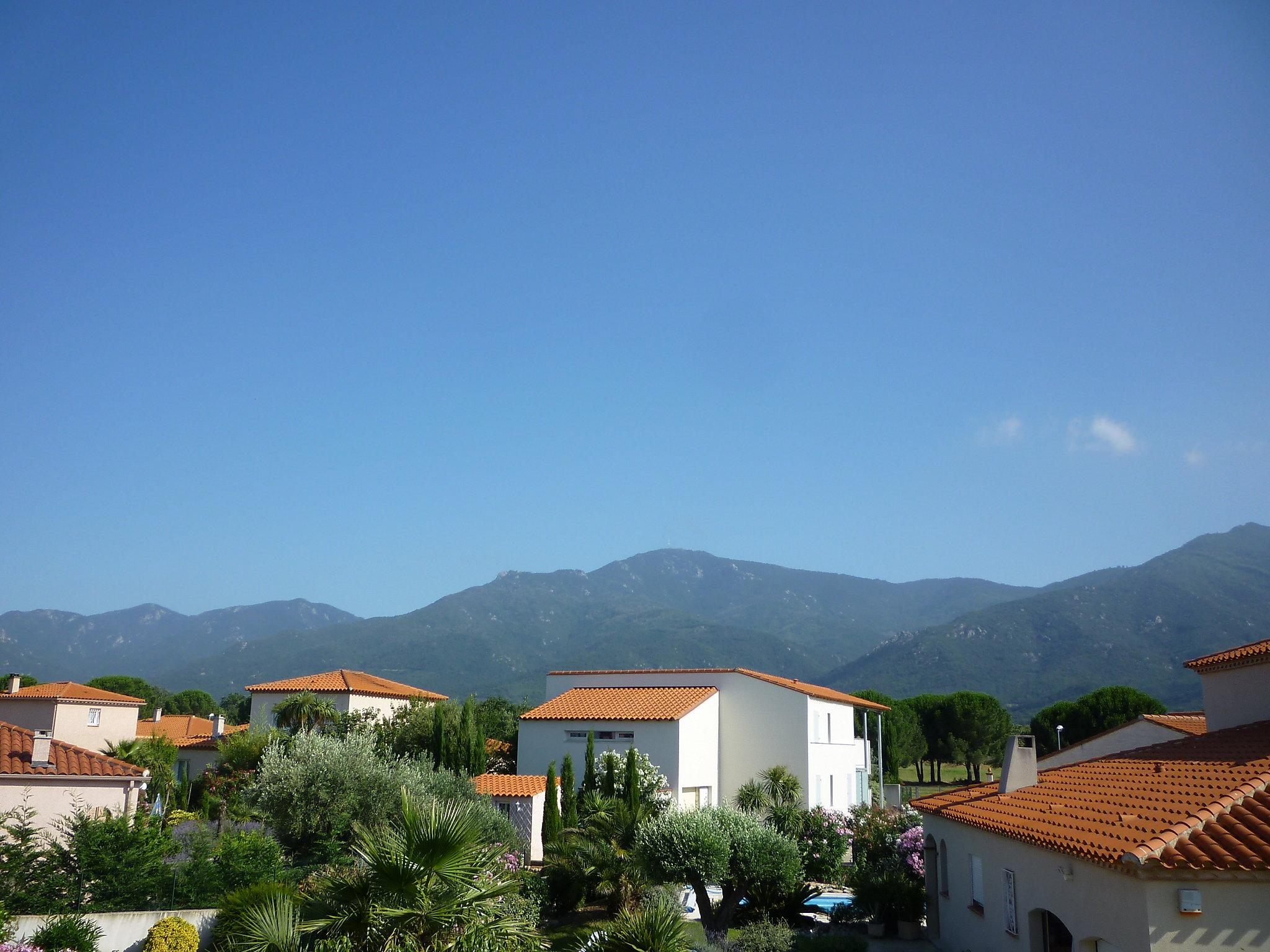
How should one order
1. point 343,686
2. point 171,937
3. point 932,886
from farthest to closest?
point 343,686, point 932,886, point 171,937

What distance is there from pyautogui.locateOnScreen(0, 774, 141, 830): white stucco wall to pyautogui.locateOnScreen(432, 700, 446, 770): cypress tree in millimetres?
13918

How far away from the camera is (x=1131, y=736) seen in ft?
106

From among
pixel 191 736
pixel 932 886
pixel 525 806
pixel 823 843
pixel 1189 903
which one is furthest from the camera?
pixel 191 736

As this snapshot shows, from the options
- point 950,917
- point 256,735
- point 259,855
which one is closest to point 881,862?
point 950,917

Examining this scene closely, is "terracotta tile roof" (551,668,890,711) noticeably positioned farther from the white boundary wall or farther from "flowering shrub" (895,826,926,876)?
the white boundary wall

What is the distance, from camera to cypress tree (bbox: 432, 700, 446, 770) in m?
36.7

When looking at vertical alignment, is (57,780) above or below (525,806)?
above

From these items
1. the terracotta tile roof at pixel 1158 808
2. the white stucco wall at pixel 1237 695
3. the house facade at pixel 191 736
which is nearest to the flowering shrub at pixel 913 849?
the terracotta tile roof at pixel 1158 808

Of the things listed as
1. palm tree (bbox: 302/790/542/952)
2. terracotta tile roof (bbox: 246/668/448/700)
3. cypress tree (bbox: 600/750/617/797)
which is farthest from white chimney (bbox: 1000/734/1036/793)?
terracotta tile roof (bbox: 246/668/448/700)

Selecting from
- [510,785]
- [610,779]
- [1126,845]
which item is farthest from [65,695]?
[1126,845]

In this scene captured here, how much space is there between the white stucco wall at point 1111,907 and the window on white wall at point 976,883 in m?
0.27

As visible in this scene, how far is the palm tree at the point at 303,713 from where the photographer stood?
4478 cm

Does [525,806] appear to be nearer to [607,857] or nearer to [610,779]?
[610,779]

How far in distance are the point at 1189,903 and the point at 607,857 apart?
48.6 feet
